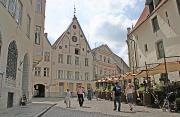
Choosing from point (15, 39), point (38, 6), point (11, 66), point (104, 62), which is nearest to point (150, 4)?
point (38, 6)

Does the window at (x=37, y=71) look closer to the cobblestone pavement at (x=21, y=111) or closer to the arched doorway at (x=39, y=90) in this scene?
the arched doorway at (x=39, y=90)

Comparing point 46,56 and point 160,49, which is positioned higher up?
point 46,56

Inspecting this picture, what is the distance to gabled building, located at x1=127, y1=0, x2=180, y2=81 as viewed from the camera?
68.5 feet

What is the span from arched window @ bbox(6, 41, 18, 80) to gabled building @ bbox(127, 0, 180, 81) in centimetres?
1119

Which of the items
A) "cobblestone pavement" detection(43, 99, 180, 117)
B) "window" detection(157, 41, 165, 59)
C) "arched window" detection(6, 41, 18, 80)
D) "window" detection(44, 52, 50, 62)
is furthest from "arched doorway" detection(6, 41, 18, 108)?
"window" detection(44, 52, 50, 62)

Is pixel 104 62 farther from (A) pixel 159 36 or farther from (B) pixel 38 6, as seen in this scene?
(A) pixel 159 36

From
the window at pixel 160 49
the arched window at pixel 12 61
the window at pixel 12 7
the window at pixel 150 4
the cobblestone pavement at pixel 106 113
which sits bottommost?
the cobblestone pavement at pixel 106 113

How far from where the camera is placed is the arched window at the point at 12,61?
53.0 feet

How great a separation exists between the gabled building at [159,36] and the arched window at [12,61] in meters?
11.2

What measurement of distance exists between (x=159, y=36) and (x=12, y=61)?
1432 cm

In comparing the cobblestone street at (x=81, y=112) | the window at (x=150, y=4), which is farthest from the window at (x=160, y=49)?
the cobblestone street at (x=81, y=112)

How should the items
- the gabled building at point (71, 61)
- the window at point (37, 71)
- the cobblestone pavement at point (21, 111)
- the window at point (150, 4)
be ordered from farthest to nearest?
the gabled building at point (71, 61)
the window at point (37, 71)
the window at point (150, 4)
the cobblestone pavement at point (21, 111)

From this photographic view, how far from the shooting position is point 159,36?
23516mm

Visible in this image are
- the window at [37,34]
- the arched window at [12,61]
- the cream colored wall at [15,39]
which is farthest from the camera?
the window at [37,34]
